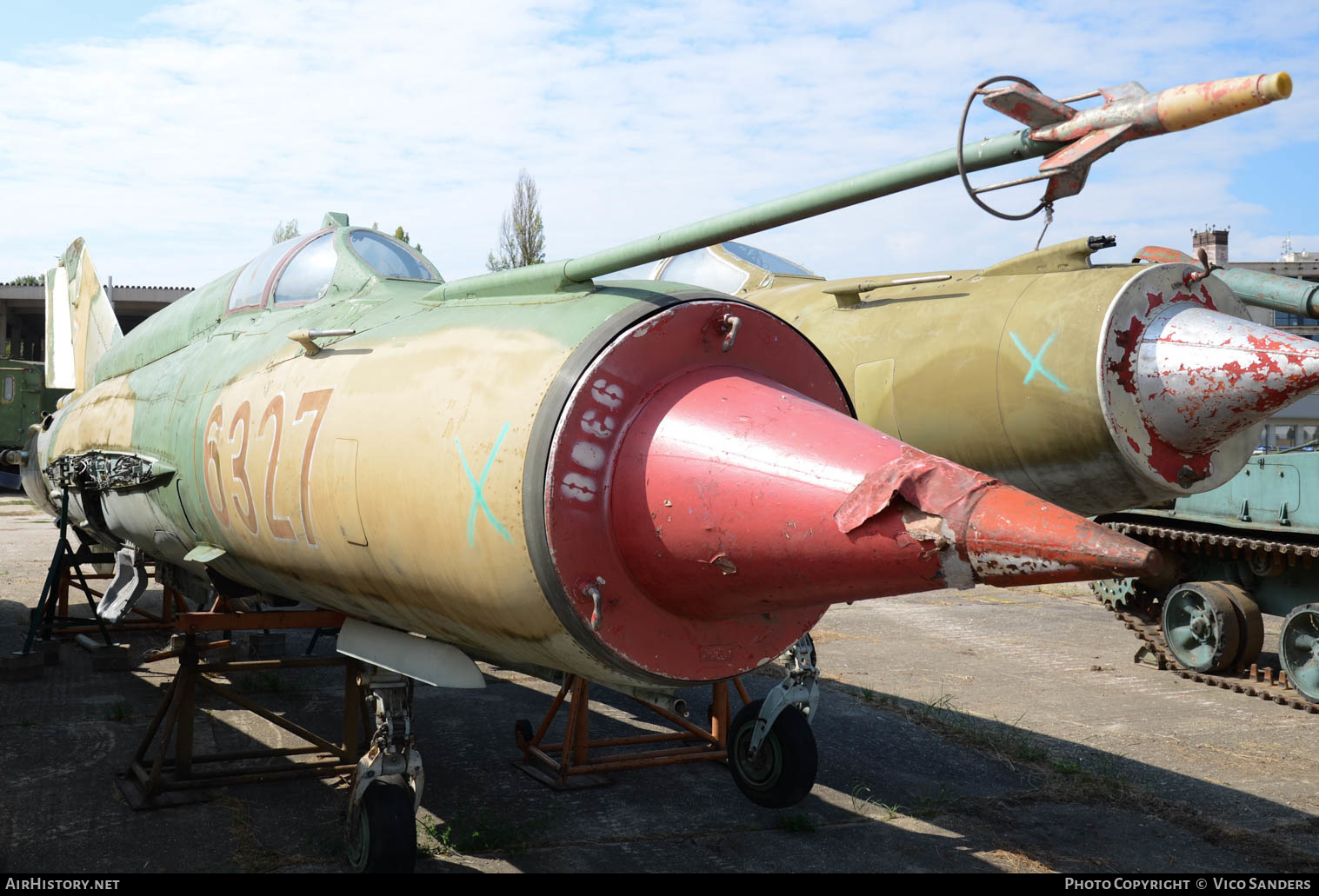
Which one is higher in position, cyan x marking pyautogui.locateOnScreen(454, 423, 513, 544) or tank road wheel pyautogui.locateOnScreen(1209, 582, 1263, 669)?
cyan x marking pyautogui.locateOnScreen(454, 423, 513, 544)

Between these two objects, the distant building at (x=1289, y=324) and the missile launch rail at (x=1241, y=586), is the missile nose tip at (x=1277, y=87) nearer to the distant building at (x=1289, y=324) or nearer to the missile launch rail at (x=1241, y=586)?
the distant building at (x=1289, y=324)

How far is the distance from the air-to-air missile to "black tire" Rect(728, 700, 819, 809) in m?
2.36

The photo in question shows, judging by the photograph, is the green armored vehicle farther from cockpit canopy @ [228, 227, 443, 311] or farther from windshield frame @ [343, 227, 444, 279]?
windshield frame @ [343, 227, 444, 279]

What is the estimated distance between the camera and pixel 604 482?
3047 millimetres

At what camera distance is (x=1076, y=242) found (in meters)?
4.96

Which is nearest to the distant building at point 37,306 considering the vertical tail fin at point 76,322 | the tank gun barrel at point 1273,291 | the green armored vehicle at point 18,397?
the green armored vehicle at point 18,397

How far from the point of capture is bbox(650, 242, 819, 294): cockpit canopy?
6836mm

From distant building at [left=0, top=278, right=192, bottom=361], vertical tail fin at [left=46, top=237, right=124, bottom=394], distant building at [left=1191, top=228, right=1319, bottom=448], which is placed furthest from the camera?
distant building at [left=0, top=278, right=192, bottom=361]

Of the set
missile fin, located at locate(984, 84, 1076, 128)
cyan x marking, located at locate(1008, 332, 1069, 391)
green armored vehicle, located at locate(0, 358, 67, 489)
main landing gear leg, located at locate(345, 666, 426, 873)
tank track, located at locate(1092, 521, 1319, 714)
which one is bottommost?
tank track, located at locate(1092, 521, 1319, 714)

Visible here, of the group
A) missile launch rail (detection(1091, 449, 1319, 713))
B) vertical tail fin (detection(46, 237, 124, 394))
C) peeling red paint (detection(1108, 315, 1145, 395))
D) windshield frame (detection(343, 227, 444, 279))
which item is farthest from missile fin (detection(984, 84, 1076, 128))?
missile launch rail (detection(1091, 449, 1319, 713))

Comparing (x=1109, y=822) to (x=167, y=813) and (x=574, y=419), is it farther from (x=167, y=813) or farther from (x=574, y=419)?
(x=167, y=813)

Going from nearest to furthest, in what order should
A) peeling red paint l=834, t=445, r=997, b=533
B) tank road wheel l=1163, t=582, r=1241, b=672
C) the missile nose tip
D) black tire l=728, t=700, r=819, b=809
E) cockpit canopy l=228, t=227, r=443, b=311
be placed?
1. the missile nose tip
2. peeling red paint l=834, t=445, r=997, b=533
3. cockpit canopy l=228, t=227, r=443, b=311
4. black tire l=728, t=700, r=819, b=809
5. tank road wheel l=1163, t=582, r=1241, b=672

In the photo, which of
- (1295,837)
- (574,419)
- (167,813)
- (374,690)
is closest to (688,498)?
(574,419)

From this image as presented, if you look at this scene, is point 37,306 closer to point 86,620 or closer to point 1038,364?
point 86,620
